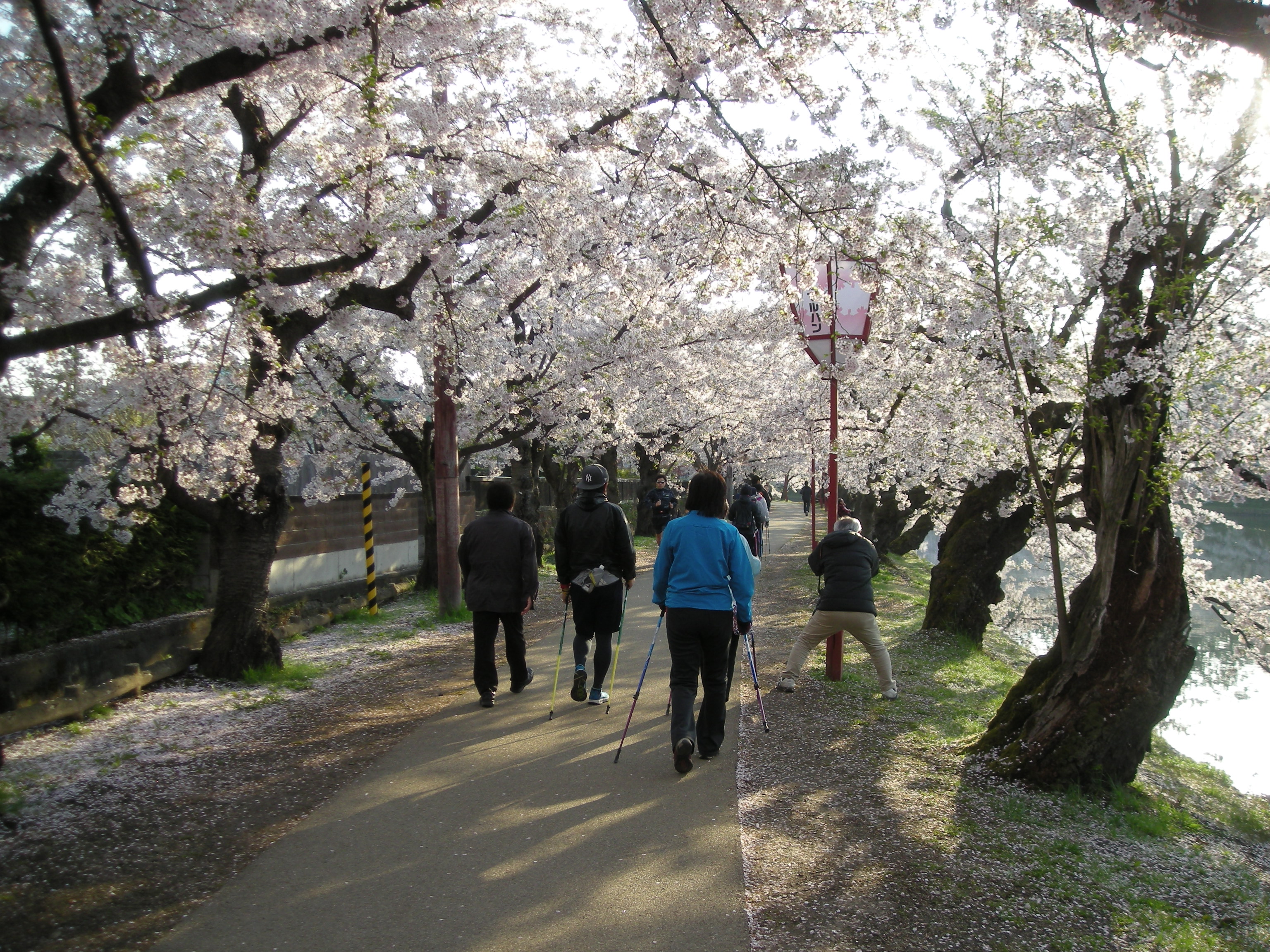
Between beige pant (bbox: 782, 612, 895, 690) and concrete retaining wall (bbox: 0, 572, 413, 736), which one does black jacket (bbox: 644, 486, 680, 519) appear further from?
beige pant (bbox: 782, 612, 895, 690)

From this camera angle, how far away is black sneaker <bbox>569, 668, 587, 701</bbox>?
7453mm

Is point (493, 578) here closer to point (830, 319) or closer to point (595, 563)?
point (595, 563)

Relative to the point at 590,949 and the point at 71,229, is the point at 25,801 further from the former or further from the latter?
the point at 71,229

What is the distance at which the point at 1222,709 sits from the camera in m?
14.4

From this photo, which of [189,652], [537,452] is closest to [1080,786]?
[189,652]

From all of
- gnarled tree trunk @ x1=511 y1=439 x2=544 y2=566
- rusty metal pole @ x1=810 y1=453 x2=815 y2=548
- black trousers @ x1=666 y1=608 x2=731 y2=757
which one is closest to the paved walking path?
black trousers @ x1=666 y1=608 x2=731 y2=757

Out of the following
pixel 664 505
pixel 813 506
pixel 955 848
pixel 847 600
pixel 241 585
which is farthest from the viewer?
pixel 664 505

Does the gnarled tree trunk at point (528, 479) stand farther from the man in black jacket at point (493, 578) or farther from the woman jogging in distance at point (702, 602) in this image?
the woman jogging in distance at point (702, 602)

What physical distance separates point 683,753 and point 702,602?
944mm

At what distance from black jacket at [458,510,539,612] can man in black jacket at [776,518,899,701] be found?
2468 mm

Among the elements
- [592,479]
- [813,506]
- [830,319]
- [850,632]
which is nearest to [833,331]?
[830,319]

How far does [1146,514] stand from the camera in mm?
5461

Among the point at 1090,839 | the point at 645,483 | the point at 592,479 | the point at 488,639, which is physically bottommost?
the point at 1090,839

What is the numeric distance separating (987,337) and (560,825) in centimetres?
471
